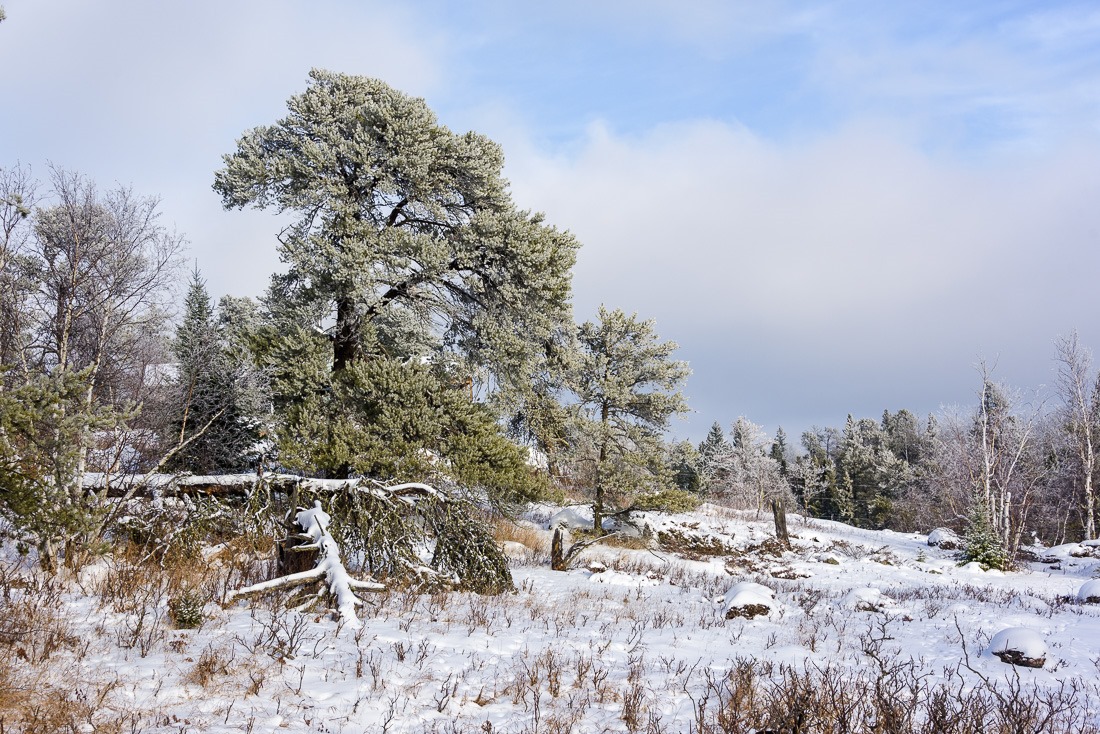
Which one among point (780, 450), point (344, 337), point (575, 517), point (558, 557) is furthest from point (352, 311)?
point (780, 450)

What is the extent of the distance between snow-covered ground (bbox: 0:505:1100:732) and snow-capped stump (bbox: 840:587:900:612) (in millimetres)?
551

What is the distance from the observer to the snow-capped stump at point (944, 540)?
81.9 ft

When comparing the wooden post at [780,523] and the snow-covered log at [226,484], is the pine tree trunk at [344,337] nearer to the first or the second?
the snow-covered log at [226,484]

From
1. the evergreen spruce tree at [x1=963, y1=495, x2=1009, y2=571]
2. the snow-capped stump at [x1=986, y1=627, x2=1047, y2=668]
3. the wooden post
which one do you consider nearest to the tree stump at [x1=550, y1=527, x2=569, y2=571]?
the snow-capped stump at [x1=986, y1=627, x2=1047, y2=668]

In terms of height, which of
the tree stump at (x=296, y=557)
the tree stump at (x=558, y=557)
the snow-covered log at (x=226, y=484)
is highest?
the snow-covered log at (x=226, y=484)

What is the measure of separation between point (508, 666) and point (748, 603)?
501cm

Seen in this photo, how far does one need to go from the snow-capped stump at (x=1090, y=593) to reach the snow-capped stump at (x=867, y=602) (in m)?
4.37

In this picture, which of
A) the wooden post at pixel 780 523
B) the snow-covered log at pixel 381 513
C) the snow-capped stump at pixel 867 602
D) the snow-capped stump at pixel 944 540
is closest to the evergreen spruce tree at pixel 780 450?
the snow-capped stump at pixel 944 540

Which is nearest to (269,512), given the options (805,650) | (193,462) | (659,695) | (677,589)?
(659,695)

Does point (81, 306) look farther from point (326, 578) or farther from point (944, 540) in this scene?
point (944, 540)

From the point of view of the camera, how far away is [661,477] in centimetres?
2098

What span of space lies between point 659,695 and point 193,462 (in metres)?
16.0

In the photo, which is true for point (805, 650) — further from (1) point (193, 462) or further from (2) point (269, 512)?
(1) point (193, 462)

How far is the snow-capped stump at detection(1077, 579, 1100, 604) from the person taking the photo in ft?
39.3
